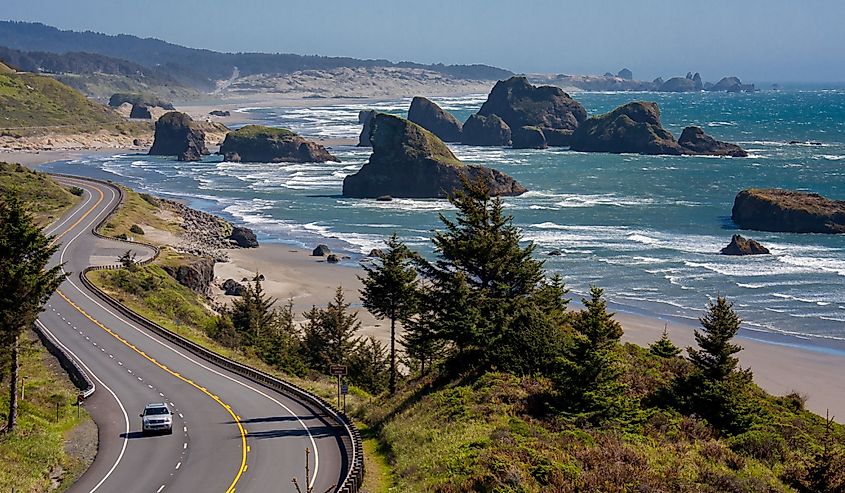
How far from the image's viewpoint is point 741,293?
69.6 meters

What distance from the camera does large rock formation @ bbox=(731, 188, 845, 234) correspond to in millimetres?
95688

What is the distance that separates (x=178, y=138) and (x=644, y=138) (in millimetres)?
96599

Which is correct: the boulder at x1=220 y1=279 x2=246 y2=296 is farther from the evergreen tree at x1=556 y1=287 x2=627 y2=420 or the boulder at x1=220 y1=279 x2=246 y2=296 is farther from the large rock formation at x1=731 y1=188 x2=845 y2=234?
the large rock formation at x1=731 y1=188 x2=845 y2=234

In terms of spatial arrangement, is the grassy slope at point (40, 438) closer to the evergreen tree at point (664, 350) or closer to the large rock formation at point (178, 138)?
the evergreen tree at point (664, 350)

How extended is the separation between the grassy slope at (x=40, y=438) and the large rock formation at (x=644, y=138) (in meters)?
162

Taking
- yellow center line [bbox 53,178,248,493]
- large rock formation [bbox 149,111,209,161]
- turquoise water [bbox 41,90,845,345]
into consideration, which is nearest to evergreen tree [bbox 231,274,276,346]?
yellow center line [bbox 53,178,248,493]

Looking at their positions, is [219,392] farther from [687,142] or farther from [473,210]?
[687,142]

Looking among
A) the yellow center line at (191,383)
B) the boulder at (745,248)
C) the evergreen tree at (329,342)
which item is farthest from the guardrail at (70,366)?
the boulder at (745,248)

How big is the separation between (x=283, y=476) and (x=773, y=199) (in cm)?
8465

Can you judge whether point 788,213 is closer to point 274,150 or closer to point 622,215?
point 622,215

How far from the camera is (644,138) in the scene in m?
191

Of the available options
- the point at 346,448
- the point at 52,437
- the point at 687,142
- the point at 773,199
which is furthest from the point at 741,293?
the point at 687,142

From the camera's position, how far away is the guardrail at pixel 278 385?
85.8ft

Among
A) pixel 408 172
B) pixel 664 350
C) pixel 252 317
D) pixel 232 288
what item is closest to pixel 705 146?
pixel 408 172
